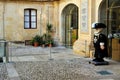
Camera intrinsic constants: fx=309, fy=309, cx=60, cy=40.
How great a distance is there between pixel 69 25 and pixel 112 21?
655cm

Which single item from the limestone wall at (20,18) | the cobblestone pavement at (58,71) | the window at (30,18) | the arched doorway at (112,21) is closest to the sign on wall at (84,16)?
the arched doorway at (112,21)

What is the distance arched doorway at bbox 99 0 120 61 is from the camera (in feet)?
44.4

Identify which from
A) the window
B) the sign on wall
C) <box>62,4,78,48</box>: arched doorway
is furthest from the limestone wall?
the sign on wall

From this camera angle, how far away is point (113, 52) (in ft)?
45.3

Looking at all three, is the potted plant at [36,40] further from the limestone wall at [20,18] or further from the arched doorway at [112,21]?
the arched doorway at [112,21]

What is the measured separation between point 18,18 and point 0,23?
1.37 metres

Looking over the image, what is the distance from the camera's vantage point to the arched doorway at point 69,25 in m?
19.1

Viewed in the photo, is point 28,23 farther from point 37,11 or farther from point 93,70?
point 93,70

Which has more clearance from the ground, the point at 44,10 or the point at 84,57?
the point at 44,10

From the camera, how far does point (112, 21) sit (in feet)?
46.2

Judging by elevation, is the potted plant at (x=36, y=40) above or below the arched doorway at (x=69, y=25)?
below

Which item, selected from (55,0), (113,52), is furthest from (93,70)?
(55,0)

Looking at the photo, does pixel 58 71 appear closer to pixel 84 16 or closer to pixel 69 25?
pixel 84 16

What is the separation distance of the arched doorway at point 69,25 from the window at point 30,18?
2.68m
